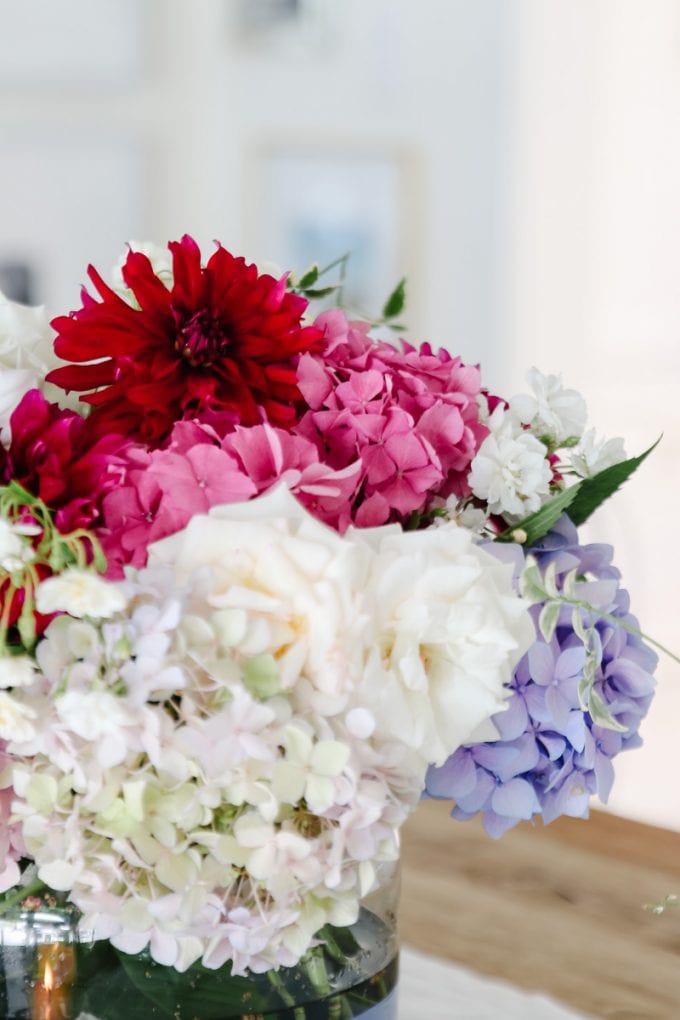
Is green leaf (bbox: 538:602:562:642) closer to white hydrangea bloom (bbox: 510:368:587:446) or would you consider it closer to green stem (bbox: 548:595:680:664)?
green stem (bbox: 548:595:680:664)

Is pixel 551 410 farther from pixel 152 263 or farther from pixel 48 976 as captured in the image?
pixel 48 976

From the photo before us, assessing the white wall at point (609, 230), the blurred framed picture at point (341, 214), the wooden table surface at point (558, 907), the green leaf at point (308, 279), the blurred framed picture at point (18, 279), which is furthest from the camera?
the blurred framed picture at point (341, 214)

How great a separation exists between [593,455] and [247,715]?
23 centimetres

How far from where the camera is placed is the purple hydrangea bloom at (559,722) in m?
0.52

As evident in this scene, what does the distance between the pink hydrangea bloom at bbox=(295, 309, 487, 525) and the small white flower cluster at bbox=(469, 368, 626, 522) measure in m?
0.02

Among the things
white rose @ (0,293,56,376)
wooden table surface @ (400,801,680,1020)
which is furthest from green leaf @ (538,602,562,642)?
wooden table surface @ (400,801,680,1020)

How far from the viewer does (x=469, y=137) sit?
335 centimetres

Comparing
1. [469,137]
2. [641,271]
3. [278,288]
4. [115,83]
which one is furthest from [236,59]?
[278,288]

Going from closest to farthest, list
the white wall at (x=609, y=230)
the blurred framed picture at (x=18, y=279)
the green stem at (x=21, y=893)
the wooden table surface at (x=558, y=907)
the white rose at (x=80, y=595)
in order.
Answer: the white rose at (x=80, y=595)
the green stem at (x=21, y=893)
the wooden table surface at (x=558, y=907)
the blurred framed picture at (x=18, y=279)
the white wall at (x=609, y=230)

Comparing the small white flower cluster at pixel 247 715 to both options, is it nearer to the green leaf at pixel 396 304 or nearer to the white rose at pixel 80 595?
the white rose at pixel 80 595

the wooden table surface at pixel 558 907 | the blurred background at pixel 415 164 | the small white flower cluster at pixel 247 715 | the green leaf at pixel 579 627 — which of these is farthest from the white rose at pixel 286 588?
the blurred background at pixel 415 164

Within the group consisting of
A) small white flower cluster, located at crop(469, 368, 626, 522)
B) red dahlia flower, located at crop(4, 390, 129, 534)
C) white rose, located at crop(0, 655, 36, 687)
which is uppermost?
red dahlia flower, located at crop(4, 390, 129, 534)

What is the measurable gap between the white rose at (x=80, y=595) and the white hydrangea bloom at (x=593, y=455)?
9.4 inches

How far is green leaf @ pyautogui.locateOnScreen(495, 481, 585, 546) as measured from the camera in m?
0.54
